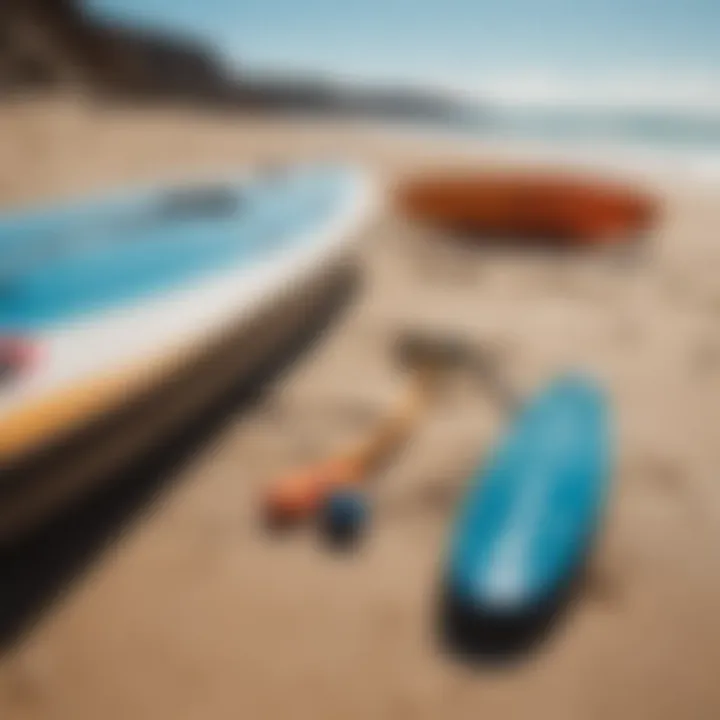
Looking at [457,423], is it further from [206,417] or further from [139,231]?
[139,231]

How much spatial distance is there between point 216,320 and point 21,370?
0.50 metres

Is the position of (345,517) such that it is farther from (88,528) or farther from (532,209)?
(532,209)

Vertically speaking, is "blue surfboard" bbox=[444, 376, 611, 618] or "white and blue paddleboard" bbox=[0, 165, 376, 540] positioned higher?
"white and blue paddleboard" bbox=[0, 165, 376, 540]

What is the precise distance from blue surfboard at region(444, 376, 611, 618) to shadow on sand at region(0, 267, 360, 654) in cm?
65

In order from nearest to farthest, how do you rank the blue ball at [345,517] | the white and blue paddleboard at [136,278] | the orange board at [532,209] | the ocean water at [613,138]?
1. the white and blue paddleboard at [136,278]
2. the blue ball at [345,517]
3. the orange board at [532,209]
4. the ocean water at [613,138]

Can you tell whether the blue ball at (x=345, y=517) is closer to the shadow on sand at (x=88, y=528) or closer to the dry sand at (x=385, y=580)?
the dry sand at (x=385, y=580)

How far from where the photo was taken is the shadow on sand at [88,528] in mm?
1404

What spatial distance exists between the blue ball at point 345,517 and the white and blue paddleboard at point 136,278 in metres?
0.43

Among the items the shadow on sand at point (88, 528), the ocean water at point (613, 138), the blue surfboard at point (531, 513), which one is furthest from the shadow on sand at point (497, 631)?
the ocean water at point (613, 138)

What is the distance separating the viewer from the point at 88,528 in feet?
5.22

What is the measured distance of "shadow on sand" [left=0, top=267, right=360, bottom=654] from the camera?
140 cm

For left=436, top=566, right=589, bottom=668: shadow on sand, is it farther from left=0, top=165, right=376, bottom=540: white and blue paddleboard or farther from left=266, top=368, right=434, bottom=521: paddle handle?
left=0, top=165, right=376, bottom=540: white and blue paddleboard

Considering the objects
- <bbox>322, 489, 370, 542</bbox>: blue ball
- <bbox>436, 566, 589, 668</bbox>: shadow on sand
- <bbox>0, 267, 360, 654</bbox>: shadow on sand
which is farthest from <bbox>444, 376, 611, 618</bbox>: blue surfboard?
<bbox>0, 267, 360, 654</bbox>: shadow on sand

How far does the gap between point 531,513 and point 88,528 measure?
86 cm
